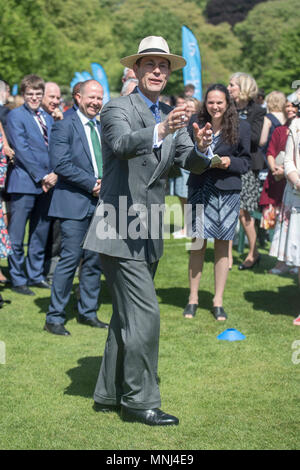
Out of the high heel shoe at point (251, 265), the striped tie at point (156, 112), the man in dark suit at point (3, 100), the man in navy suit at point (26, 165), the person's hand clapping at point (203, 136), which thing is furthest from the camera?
the high heel shoe at point (251, 265)

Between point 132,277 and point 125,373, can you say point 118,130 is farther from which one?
point 125,373

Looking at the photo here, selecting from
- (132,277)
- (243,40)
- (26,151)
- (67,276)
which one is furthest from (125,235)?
(243,40)

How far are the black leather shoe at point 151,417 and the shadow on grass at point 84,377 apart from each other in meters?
0.64

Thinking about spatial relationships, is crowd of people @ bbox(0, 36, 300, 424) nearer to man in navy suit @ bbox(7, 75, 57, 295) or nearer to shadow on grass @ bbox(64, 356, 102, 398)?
man in navy suit @ bbox(7, 75, 57, 295)

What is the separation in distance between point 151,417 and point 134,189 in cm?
150

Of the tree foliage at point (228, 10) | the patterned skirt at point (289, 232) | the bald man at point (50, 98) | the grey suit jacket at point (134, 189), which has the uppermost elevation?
the tree foliage at point (228, 10)

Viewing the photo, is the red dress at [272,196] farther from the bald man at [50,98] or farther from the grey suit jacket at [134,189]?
the grey suit jacket at [134,189]

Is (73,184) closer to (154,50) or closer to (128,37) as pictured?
(154,50)

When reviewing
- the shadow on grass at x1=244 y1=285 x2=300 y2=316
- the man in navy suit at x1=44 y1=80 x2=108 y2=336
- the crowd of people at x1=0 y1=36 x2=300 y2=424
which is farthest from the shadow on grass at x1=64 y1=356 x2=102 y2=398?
the shadow on grass at x1=244 y1=285 x2=300 y2=316

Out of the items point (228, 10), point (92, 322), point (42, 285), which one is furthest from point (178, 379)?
point (228, 10)

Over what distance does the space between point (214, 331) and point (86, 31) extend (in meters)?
72.2

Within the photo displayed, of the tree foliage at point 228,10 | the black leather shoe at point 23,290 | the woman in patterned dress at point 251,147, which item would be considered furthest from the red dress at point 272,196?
the tree foliage at point 228,10

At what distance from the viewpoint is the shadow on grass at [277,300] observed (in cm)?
820

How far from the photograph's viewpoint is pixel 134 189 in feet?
15.5
